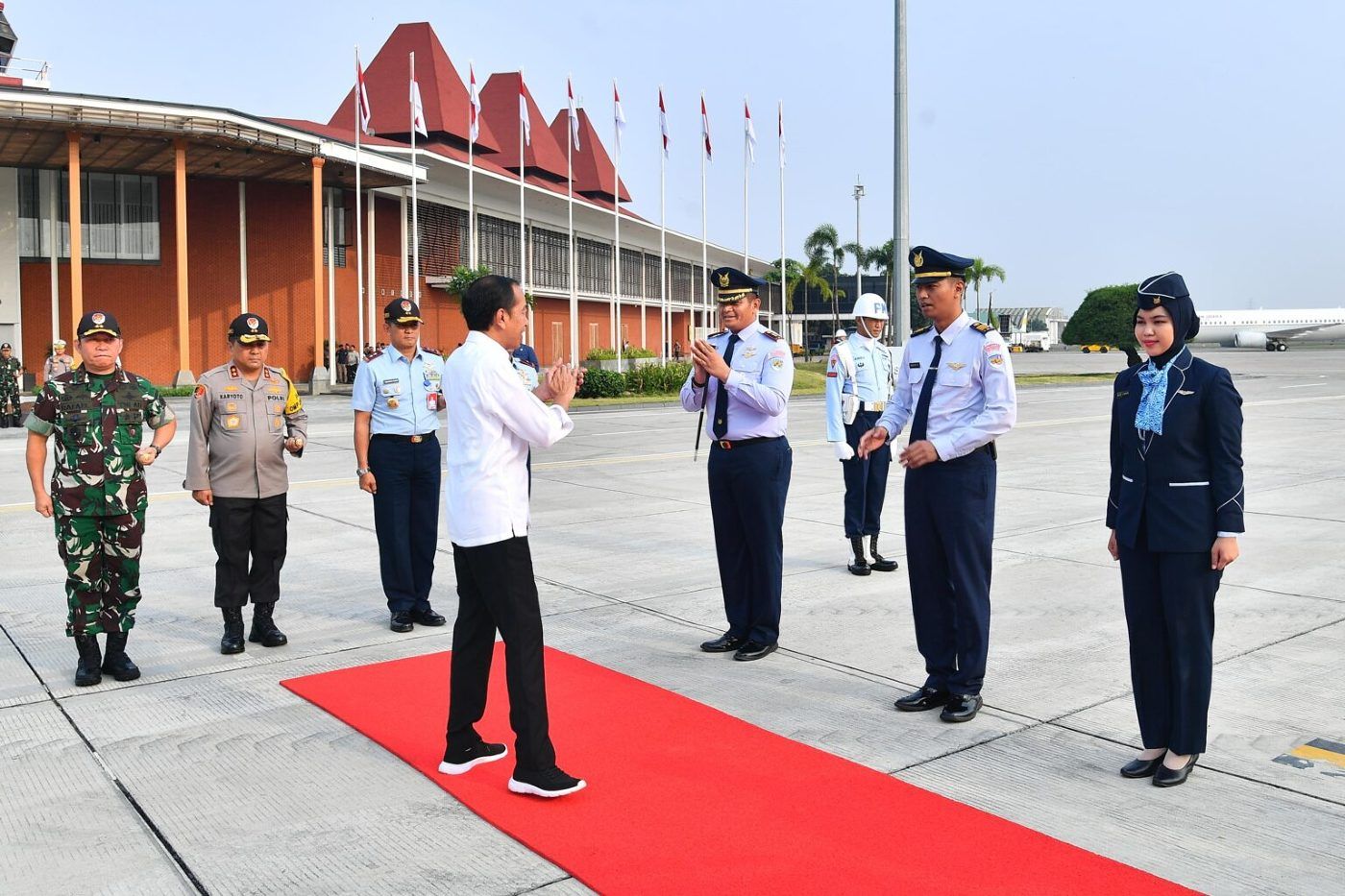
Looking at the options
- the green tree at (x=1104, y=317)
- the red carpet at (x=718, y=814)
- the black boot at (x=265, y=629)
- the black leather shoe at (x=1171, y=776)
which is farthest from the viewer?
the green tree at (x=1104, y=317)

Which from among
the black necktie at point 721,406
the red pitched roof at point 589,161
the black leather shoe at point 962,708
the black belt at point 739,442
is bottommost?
the black leather shoe at point 962,708

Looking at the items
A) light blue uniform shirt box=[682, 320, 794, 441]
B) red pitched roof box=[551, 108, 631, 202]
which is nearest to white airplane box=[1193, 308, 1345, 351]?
red pitched roof box=[551, 108, 631, 202]

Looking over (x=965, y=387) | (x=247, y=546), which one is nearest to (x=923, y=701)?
(x=965, y=387)

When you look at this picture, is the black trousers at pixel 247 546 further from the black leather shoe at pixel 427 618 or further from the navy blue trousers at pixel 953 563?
the navy blue trousers at pixel 953 563

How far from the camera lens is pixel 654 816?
3.98 m

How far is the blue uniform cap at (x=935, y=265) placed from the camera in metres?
5.12

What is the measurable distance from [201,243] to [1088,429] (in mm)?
31525

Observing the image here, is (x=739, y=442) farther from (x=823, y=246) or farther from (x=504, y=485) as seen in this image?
(x=823, y=246)

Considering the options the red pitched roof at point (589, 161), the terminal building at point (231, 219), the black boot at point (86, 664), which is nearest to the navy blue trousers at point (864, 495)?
the black boot at point (86, 664)

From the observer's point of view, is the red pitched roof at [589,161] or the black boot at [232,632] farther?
the red pitched roof at [589,161]

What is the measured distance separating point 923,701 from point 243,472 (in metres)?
3.70

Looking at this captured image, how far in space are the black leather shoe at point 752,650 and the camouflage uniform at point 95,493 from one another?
9.97ft

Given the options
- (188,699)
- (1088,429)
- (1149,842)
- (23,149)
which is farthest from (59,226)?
(1149,842)

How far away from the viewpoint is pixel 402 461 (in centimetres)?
673
